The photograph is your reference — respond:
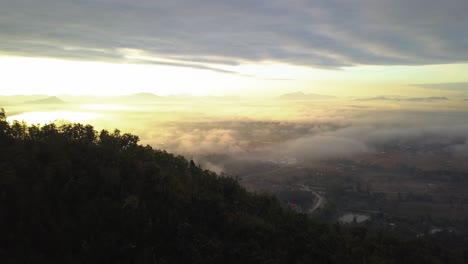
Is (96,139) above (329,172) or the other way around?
above

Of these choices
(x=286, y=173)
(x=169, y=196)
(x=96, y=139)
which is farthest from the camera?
(x=286, y=173)

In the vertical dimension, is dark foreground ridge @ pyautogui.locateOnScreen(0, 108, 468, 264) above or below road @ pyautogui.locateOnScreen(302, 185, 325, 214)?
above

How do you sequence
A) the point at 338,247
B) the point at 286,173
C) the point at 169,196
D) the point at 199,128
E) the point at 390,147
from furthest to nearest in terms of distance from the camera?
the point at 390,147
the point at 199,128
the point at 286,173
the point at 169,196
the point at 338,247

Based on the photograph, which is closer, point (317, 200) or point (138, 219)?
point (138, 219)

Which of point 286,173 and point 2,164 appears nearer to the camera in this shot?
point 2,164

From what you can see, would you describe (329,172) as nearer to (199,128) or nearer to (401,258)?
(199,128)

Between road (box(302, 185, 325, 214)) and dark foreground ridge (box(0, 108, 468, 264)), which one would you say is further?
road (box(302, 185, 325, 214))

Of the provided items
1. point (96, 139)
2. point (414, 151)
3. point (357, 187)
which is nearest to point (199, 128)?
point (357, 187)

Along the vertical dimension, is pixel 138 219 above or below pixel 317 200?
above
